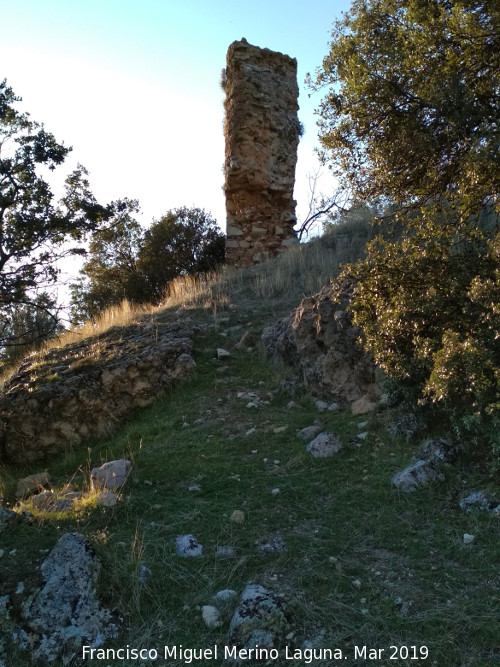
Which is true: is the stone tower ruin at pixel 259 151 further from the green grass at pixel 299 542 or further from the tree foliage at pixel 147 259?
the green grass at pixel 299 542

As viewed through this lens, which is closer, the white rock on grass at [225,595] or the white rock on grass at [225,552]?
the white rock on grass at [225,595]

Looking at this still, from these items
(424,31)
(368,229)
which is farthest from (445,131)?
(368,229)

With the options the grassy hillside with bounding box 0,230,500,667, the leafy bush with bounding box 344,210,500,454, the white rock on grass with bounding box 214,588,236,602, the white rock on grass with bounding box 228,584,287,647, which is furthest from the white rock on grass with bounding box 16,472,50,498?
the leafy bush with bounding box 344,210,500,454

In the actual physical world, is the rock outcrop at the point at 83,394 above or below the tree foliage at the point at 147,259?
below

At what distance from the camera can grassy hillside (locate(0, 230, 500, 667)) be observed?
9.54 ft

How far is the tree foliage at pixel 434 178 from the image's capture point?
3.92m

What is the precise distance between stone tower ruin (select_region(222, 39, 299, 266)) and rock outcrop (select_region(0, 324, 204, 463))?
6.23 m

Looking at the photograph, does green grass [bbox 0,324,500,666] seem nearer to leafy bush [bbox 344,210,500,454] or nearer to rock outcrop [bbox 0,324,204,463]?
leafy bush [bbox 344,210,500,454]

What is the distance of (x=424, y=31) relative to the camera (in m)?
4.32

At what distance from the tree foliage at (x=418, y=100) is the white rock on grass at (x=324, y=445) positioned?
7.70 ft

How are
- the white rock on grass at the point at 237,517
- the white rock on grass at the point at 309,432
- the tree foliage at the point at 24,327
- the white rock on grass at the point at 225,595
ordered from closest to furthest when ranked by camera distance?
the white rock on grass at the point at 225,595 < the white rock on grass at the point at 237,517 < the white rock on grass at the point at 309,432 < the tree foliage at the point at 24,327

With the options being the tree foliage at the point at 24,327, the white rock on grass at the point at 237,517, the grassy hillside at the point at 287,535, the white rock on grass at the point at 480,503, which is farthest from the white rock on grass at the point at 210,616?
the tree foliage at the point at 24,327

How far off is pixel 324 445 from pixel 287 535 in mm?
1350

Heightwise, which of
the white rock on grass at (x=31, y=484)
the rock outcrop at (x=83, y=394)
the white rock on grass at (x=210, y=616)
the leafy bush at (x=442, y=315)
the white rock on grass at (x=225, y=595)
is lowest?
the white rock on grass at (x=210, y=616)
